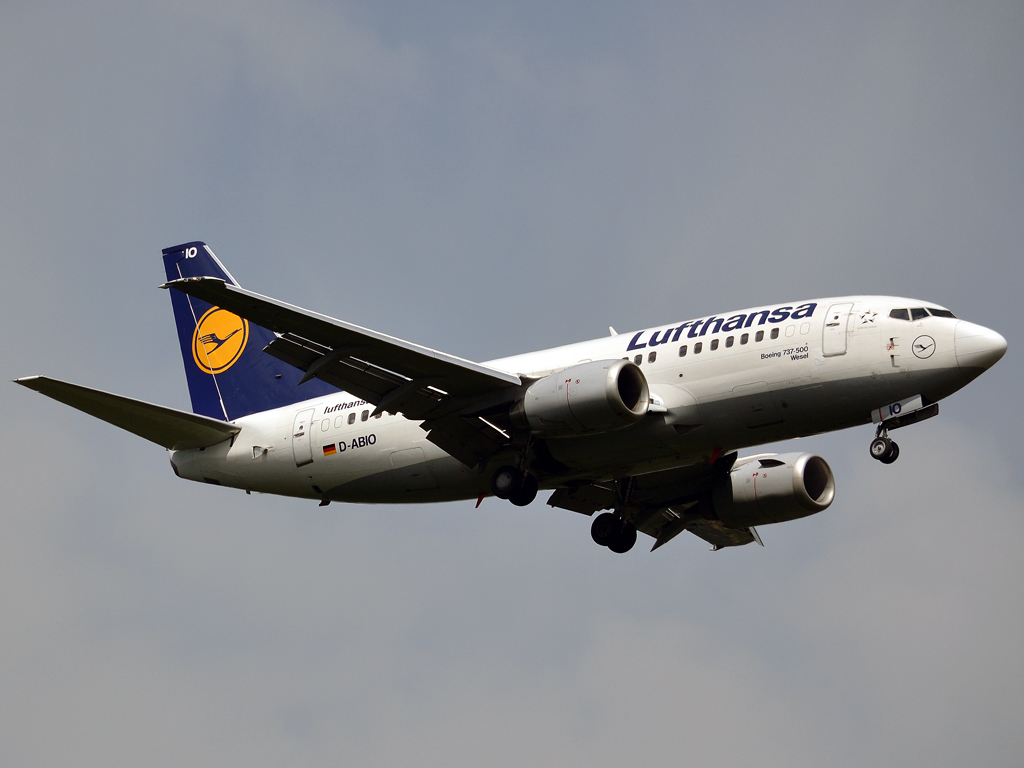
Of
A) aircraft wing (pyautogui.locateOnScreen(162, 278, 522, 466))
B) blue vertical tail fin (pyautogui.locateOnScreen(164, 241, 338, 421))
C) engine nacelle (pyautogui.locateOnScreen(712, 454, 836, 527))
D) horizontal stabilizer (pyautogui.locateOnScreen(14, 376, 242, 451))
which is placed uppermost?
blue vertical tail fin (pyautogui.locateOnScreen(164, 241, 338, 421))

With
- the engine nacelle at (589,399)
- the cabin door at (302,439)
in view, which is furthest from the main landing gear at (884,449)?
the cabin door at (302,439)

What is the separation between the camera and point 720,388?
26844mm

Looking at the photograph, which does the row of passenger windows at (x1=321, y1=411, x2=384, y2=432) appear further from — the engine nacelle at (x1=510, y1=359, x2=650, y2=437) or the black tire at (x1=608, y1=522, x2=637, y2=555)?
the black tire at (x1=608, y1=522, x2=637, y2=555)

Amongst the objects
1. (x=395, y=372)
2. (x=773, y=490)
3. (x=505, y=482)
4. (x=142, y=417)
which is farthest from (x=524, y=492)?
(x=142, y=417)

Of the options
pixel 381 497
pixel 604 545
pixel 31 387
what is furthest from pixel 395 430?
pixel 31 387

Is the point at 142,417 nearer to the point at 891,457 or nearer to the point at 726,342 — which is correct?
the point at 726,342

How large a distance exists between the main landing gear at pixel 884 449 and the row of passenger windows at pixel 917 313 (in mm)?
2378

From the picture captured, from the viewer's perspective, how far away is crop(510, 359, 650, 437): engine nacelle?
26.3 m

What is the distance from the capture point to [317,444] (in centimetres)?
3167

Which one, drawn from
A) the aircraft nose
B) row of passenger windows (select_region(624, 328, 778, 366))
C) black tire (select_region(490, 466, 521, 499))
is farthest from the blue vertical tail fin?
the aircraft nose

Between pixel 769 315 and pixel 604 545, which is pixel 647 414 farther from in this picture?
pixel 604 545

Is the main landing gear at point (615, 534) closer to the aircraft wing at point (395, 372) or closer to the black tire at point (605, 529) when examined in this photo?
the black tire at point (605, 529)

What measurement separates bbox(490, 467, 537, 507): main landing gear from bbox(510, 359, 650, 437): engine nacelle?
5.35ft

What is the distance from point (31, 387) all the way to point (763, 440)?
16026mm
